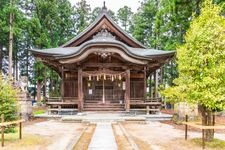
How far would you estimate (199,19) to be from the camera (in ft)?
41.6

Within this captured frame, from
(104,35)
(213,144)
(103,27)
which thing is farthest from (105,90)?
(213,144)

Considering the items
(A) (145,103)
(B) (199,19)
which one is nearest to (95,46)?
(A) (145,103)

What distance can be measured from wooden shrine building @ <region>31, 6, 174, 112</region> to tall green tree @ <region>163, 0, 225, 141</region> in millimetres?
14132

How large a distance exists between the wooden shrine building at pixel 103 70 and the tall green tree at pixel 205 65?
14132mm

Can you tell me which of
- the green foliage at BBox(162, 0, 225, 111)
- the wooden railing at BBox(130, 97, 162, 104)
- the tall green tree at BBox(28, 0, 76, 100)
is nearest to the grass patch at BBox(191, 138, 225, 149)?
the green foliage at BBox(162, 0, 225, 111)

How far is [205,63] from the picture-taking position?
12.2 m

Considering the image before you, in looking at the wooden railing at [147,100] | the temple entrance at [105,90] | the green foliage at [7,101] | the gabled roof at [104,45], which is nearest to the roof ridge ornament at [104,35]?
the gabled roof at [104,45]

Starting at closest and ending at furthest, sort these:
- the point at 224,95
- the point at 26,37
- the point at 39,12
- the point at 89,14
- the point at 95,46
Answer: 1. the point at 224,95
2. the point at 95,46
3. the point at 39,12
4. the point at 26,37
5. the point at 89,14

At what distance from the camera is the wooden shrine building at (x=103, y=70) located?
26.8 meters

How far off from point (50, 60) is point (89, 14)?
1293 inches

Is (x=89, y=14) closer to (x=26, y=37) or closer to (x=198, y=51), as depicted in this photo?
(x=26, y=37)

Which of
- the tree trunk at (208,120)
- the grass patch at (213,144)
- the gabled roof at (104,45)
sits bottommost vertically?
the grass patch at (213,144)

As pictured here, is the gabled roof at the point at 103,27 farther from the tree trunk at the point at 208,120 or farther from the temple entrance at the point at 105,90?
the tree trunk at the point at 208,120

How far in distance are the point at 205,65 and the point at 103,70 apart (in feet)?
53.4
